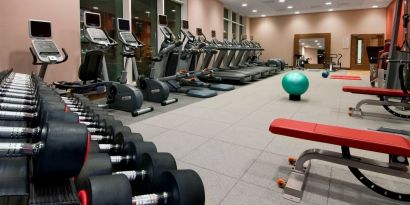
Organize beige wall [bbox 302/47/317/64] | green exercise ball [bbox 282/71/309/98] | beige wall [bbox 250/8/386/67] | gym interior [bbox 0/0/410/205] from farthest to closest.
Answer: beige wall [bbox 302/47/317/64], beige wall [bbox 250/8/386/67], green exercise ball [bbox 282/71/309/98], gym interior [bbox 0/0/410/205]

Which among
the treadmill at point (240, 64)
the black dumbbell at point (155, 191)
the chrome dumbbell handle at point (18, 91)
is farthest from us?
the treadmill at point (240, 64)

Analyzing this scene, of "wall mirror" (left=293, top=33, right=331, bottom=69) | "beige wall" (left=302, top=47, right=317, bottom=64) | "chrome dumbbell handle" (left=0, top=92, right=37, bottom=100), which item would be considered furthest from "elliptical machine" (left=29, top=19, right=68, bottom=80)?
"beige wall" (left=302, top=47, right=317, bottom=64)

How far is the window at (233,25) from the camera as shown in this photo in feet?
48.7

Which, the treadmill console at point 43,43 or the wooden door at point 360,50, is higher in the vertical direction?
the wooden door at point 360,50

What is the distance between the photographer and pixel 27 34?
4.75 meters

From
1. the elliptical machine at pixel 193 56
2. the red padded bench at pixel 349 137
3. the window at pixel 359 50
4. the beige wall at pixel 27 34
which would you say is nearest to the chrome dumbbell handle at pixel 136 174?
the red padded bench at pixel 349 137

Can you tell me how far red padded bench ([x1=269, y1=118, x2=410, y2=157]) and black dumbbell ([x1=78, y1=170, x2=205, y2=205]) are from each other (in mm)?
1246

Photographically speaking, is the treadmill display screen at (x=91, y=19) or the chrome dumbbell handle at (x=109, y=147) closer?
the chrome dumbbell handle at (x=109, y=147)

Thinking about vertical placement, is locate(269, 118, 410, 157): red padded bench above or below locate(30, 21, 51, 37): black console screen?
below

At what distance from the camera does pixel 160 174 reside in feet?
3.69

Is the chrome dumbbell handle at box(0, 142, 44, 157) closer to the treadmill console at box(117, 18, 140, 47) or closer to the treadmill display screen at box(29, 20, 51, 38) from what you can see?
the treadmill display screen at box(29, 20, 51, 38)

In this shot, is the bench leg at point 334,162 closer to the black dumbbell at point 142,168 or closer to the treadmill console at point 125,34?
the black dumbbell at point 142,168

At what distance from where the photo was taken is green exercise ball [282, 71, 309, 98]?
5448 mm

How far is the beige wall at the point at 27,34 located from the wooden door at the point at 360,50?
15.0 meters
